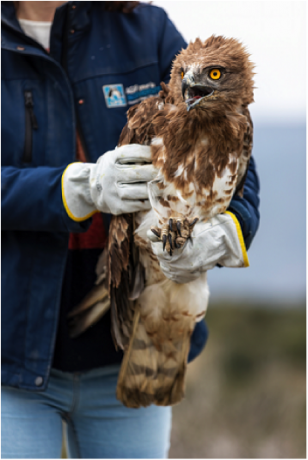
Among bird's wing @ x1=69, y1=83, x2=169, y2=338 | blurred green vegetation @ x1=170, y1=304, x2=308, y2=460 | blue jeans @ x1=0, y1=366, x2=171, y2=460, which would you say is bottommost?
blurred green vegetation @ x1=170, y1=304, x2=308, y2=460

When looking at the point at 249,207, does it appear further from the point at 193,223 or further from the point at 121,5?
the point at 121,5

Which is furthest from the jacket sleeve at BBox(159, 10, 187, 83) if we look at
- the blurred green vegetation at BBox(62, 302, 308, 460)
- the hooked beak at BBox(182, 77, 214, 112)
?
the blurred green vegetation at BBox(62, 302, 308, 460)

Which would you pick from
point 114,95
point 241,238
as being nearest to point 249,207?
point 241,238

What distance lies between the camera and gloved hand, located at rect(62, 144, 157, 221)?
A: 1.73m

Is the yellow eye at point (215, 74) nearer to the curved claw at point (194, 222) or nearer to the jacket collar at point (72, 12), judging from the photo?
the curved claw at point (194, 222)

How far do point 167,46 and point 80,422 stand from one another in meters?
1.54

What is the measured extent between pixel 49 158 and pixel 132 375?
0.90m

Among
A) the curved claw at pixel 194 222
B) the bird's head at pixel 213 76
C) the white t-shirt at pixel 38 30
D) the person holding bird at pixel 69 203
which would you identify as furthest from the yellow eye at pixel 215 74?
the white t-shirt at pixel 38 30

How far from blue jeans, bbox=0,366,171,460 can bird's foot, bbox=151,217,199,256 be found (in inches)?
26.5

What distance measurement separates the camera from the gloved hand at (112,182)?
5.67 ft

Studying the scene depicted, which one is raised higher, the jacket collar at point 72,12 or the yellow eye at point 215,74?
the jacket collar at point 72,12

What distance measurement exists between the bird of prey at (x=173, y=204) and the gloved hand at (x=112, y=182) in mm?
48

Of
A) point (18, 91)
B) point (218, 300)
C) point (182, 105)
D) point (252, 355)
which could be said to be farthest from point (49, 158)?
point (218, 300)

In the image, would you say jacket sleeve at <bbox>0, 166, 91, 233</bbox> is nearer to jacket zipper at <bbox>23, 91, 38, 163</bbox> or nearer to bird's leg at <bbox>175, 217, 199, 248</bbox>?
jacket zipper at <bbox>23, 91, 38, 163</bbox>
